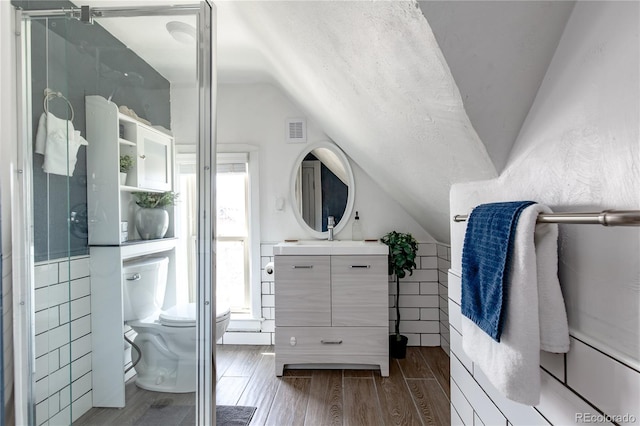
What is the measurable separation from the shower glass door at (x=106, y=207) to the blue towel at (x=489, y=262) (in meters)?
1.05

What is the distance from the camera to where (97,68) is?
4.92 feet

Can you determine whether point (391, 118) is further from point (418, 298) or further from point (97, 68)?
point (418, 298)

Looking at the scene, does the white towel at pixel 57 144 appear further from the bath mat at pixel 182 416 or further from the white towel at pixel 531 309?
the white towel at pixel 531 309

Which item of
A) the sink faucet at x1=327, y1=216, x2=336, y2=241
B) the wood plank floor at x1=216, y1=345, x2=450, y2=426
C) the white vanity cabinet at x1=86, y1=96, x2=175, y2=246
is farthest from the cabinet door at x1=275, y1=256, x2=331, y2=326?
the white vanity cabinet at x1=86, y1=96, x2=175, y2=246

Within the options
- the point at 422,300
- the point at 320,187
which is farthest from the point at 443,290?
the point at 320,187

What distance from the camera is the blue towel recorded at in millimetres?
570

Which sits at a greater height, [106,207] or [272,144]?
[272,144]

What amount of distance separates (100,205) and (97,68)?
2.24 feet

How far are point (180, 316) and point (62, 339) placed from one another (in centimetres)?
51

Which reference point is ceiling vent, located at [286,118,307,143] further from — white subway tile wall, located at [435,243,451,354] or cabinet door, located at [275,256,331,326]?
white subway tile wall, located at [435,243,451,354]

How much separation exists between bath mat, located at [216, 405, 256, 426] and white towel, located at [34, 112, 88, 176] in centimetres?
151

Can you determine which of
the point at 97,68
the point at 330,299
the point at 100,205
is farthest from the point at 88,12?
the point at 330,299

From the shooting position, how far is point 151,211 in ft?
5.29

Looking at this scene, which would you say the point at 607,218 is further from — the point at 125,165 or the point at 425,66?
the point at 125,165
